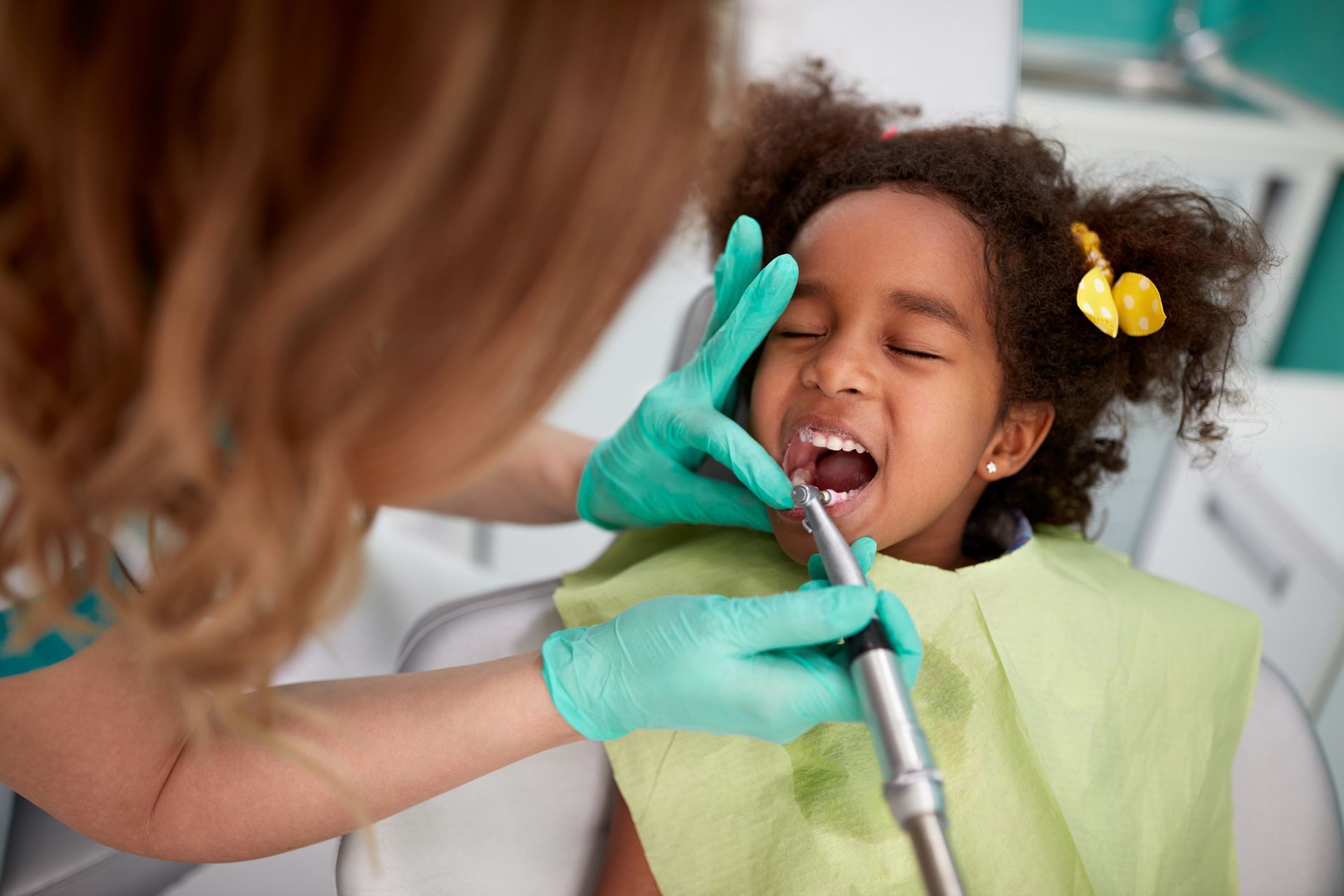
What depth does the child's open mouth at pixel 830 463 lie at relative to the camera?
0.91 meters

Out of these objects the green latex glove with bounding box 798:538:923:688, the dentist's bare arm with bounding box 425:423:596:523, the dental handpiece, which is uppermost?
the dentist's bare arm with bounding box 425:423:596:523

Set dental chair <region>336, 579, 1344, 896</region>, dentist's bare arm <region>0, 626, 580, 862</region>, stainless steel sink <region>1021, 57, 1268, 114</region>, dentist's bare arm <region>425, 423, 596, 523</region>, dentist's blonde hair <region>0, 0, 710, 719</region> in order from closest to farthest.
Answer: dentist's blonde hair <region>0, 0, 710, 719</region>, dentist's bare arm <region>0, 626, 580, 862</region>, dental chair <region>336, 579, 1344, 896</region>, dentist's bare arm <region>425, 423, 596, 523</region>, stainless steel sink <region>1021, 57, 1268, 114</region>

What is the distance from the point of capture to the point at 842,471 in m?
1.00

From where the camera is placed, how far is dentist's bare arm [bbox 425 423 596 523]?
1.20 metres

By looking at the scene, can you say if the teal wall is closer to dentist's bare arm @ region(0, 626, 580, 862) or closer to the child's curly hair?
the child's curly hair

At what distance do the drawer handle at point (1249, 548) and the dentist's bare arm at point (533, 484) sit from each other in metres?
1.12

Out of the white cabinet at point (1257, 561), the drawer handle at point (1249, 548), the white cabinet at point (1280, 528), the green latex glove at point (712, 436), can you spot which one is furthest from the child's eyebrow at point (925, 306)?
the drawer handle at point (1249, 548)

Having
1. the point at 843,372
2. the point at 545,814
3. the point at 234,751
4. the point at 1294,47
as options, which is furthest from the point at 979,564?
the point at 1294,47

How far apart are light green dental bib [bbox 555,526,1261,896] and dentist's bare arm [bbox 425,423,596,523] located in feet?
0.80

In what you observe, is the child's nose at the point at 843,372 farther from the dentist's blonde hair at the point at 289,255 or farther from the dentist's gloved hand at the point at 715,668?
the dentist's blonde hair at the point at 289,255

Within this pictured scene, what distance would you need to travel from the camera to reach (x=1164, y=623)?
1.00 metres

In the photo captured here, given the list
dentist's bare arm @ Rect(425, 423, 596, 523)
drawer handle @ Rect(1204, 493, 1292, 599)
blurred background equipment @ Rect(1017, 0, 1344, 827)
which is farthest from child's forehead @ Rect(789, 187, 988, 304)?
drawer handle @ Rect(1204, 493, 1292, 599)

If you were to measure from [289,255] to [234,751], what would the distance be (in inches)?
18.1

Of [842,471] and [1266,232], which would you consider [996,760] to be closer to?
[842,471]
